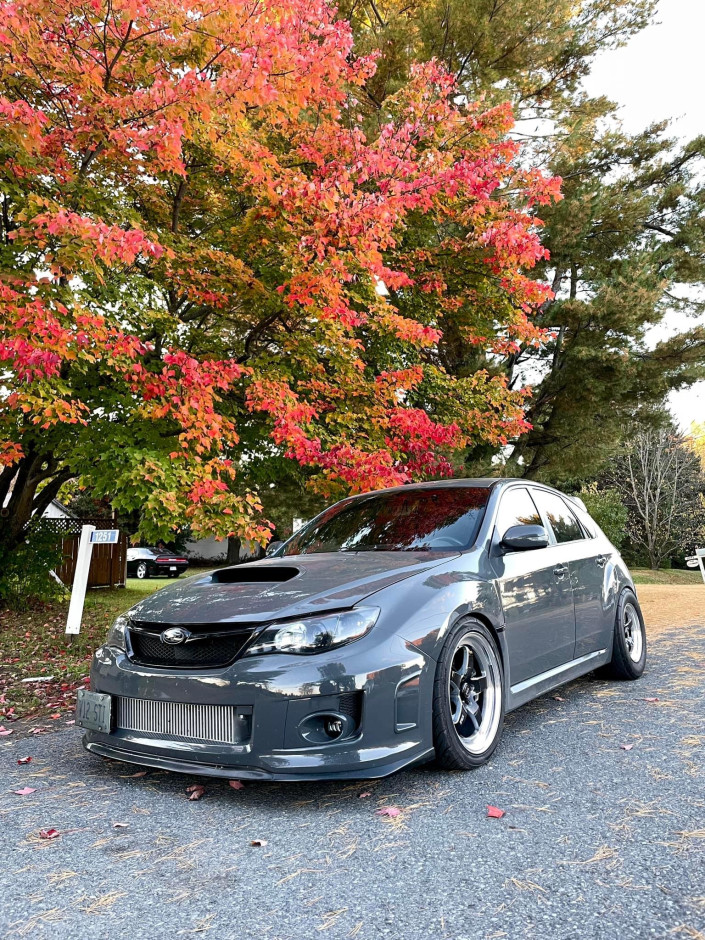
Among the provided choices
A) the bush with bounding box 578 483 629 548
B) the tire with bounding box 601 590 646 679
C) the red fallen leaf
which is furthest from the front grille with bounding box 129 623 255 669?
the bush with bounding box 578 483 629 548

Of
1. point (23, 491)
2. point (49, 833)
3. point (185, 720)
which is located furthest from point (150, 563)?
point (49, 833)

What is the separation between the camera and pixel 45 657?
25.3 ft

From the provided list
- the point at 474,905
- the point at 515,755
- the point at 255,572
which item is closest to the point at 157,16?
the point at 255,572

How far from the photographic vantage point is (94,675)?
387 centimetres

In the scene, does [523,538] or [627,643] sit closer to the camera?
[523,538]

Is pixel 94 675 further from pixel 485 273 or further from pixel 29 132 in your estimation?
pixel 485 273

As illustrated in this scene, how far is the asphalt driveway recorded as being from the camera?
235cm

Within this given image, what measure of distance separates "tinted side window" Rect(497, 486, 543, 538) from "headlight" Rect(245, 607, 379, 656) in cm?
147

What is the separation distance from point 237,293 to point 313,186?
1671mm

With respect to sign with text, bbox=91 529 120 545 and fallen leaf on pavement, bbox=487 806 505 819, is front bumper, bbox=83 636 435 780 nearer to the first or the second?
fallen leaf on pavement, bbox=487 806 505 819

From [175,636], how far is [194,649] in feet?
0.36

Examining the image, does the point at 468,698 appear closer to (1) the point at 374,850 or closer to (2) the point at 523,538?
(2) the point at 523,538

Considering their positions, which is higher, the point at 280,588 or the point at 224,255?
the point at 224,255

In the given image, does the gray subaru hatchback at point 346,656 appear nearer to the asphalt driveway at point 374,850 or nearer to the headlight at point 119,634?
the headlight at point 119,634
